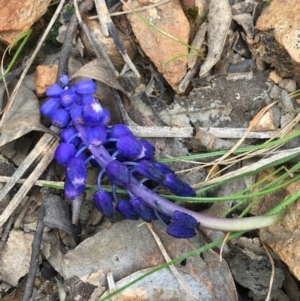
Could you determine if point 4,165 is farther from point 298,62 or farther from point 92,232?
point 298,62

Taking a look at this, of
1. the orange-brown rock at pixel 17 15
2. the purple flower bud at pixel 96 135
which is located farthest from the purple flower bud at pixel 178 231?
the orange-brown rock at pixel 17 15

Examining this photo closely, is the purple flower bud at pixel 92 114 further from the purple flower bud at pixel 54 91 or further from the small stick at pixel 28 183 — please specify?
the small stick at pixel 28 183

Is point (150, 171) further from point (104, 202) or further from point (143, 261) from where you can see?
point (143, 261)

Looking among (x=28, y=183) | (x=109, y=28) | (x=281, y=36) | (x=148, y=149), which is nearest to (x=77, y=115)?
(x=148, y=149)

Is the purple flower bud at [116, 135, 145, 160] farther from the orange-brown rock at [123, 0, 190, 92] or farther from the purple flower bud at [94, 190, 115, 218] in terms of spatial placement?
the orange-brown rock at [123, 0, 190, 92]

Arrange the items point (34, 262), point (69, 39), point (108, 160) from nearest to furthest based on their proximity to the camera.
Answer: point (108, 160)
point (34, 262)
point (69, 39)
